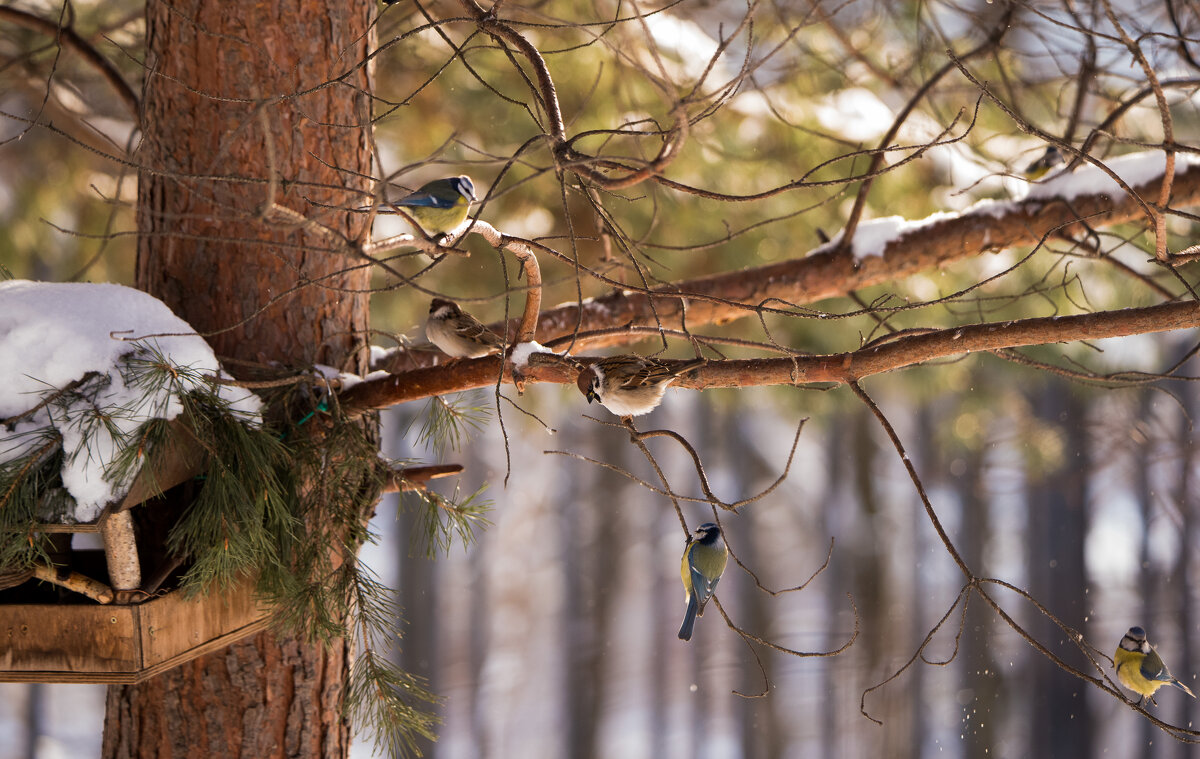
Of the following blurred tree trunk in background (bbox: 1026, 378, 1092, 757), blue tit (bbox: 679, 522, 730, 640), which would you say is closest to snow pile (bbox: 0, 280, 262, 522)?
blue tit (bbox: 679, 522, 730, 640)

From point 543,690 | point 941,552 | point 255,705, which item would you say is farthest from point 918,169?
point 543,690

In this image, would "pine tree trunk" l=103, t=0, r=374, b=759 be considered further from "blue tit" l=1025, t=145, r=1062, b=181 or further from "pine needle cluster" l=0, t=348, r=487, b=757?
"blue tit" l=1025, t=145, r=1062, b=181

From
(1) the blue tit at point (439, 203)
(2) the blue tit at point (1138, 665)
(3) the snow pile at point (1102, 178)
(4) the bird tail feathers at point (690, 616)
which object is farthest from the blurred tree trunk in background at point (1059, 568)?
(1) the blue tit at point (439, 203)

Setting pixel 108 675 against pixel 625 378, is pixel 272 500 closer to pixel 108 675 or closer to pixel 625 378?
pixel 108 675

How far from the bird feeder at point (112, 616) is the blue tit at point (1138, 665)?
231 centimetres

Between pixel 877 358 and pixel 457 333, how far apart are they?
118 centimetres

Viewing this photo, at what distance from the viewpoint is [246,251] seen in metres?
2.12

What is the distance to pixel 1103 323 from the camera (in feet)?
5.41

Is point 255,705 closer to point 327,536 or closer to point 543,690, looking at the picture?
point 327,536

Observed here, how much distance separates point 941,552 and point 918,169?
4.47 meters

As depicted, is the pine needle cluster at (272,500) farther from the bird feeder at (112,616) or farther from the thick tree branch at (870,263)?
the thick tree branch at (870,263)

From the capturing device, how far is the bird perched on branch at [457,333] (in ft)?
8.07

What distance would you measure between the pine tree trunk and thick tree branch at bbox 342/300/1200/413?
439 millimetres

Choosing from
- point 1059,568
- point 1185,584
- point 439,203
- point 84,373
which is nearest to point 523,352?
point 439,203
